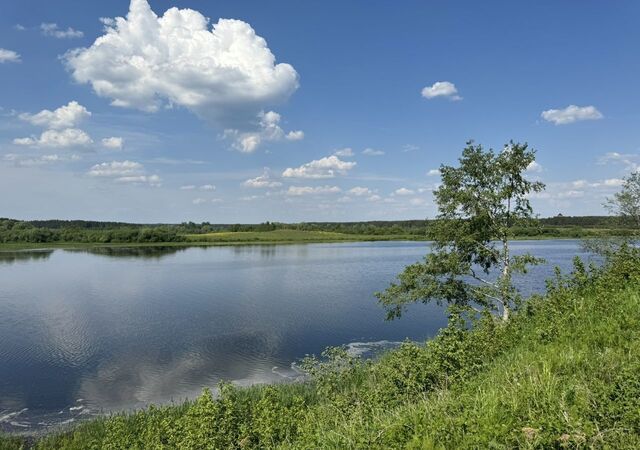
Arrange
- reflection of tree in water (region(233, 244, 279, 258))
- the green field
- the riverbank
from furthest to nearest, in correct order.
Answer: the green field
the riverbank
reflection of tree in water (region(233, 244, 279, 258))

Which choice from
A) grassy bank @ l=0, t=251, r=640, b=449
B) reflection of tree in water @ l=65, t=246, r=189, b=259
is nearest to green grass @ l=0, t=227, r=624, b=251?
reflection of tree in water @ l=65, t=246, r=189, b=259

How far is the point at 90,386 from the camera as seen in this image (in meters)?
20.6

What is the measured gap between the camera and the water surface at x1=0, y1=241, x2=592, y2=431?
1992 centimetres

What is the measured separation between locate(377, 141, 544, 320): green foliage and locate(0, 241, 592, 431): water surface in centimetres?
789

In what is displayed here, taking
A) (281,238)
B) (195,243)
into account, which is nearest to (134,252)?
(195,243)

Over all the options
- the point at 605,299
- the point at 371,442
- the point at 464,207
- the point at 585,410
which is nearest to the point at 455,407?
the point at 371,442

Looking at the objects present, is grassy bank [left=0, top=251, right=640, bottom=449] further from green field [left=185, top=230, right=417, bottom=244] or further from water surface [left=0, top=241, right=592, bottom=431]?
green field [left=185, top=230, right=417, bottom=244]

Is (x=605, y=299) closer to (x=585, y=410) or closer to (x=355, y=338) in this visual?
(x=585, y=410)

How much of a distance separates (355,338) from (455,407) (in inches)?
856

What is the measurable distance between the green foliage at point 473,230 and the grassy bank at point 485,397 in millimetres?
5167

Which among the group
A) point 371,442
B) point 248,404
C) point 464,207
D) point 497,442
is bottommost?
point 248,404

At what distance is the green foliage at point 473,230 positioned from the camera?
1775 cm

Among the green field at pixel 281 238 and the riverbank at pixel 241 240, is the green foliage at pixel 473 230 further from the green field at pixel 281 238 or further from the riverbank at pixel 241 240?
the green field at pixel 281 238

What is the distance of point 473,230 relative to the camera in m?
18.4
